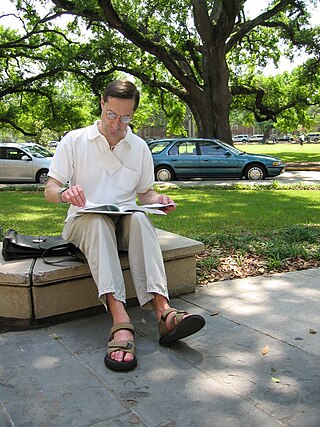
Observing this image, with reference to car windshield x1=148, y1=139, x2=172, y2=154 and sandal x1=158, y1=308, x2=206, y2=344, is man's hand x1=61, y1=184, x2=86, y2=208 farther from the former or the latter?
car windshield x1=148, y1=139, x2=172, y2=154

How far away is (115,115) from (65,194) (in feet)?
2.08

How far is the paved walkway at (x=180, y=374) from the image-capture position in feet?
6.90

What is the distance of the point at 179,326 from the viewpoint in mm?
2764

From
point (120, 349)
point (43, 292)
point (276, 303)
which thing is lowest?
point (276, 303)

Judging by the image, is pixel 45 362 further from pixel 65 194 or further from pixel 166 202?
pixel 166 202

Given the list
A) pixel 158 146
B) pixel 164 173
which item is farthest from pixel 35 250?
pixel 158 146

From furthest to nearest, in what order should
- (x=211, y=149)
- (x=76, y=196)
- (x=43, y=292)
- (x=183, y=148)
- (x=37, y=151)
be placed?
(x=37, y=151) < (x=183, y=148) < (x=211, y=149) < (x=43, y=292) < (x=76, y=196)

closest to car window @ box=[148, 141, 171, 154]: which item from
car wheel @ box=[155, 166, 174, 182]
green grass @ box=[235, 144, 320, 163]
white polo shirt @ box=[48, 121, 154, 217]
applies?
car wheel @ box=[155, 166, 174, 182]

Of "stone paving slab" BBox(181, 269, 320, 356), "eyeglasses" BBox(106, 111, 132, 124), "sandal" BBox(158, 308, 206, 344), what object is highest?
"eyeglasses" BBox(106, 111, 132, 124)

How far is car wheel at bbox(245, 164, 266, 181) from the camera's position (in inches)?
635

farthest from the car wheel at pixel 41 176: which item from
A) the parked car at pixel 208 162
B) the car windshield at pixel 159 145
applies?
the parked car at pixel 208 162

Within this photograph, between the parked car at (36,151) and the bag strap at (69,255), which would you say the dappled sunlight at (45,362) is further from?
the parked car at (36,151)

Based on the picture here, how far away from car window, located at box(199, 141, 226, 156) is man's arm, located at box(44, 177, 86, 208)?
13.5 meters

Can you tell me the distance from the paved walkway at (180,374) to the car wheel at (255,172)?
12910mm
